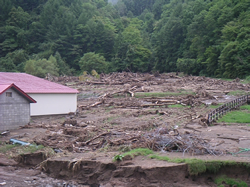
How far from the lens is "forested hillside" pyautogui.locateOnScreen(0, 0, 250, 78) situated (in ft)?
202

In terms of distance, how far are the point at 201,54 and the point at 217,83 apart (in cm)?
2615

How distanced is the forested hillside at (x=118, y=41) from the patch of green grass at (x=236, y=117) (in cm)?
3127

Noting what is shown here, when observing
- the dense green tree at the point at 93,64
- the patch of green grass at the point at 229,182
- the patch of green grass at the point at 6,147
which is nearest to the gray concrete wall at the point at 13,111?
the patch of green grass at the point at 6,147

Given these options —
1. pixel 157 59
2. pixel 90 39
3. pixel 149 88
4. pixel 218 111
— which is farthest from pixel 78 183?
pixel 90 39

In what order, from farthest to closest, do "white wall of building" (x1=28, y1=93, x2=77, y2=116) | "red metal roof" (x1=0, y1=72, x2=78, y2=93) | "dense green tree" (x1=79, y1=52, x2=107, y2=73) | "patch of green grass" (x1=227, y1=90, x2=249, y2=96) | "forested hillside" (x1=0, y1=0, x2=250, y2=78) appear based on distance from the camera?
"dense green tree" (x1=79, y1=52, x2=107, y2=73), "forested hillside" (x1=0, y1=0, x2=250, y2=78), "patch of green grass" (x1=227, y1=90, x2=249, y2=96), "white wall of building" (x1=28, y1=93, x2=77, y2=116), "red metal roof" (x1=0, y1=72, x2=78, y2=93)

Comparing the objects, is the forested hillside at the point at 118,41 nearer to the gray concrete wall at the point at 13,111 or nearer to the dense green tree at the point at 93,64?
the dense green tree at the point at 93,64

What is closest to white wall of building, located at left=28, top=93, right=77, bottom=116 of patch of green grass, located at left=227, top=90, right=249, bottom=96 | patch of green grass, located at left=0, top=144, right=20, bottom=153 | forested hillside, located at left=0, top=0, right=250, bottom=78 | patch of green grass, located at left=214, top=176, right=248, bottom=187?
patch of green grass, located at left=0, top=144, right=20, bottom=153

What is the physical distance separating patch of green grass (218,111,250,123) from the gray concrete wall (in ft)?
46.7

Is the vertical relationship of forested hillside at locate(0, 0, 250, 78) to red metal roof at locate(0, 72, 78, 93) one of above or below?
above

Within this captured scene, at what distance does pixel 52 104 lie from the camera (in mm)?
28219

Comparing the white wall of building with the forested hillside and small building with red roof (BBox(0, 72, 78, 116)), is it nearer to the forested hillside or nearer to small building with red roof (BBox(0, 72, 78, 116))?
small building with red roof (BBox(0, 72, 78, 116))

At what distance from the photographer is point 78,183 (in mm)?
14008

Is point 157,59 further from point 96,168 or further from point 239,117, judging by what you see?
point 96,168

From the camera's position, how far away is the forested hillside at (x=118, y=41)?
202 feet
